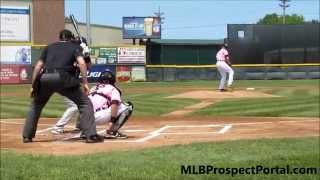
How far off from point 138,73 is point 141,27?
22.3 m

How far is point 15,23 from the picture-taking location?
52125 millimetres

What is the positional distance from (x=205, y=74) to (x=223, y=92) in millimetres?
19494

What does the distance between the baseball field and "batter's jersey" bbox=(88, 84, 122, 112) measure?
26.6 inches

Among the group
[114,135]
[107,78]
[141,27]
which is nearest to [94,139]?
[114,135]

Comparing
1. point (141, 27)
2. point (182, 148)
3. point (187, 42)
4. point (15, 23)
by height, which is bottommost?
point (182, 148)

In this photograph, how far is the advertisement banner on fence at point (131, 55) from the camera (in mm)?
44281

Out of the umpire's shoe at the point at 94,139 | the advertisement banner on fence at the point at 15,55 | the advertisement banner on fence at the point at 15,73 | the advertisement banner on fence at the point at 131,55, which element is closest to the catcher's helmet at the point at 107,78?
the umpire's shoe at the point at 94,139

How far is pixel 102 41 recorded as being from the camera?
79688 millimetres

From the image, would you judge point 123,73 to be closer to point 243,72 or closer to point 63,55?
point 243,72

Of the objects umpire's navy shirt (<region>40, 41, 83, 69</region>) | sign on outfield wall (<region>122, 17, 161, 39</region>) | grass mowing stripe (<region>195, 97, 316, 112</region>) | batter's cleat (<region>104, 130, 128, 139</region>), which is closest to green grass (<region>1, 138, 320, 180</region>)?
umpire's navy shirt (<region>40, 41, 83, 69</region>)

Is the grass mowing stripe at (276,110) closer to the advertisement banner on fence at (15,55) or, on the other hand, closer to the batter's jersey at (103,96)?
the batter's jersey at (103,96)

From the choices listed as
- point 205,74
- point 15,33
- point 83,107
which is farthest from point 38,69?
point 15,33

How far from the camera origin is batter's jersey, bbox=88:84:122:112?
36.7 ft

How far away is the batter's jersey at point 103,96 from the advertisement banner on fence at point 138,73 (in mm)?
31522
